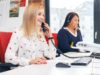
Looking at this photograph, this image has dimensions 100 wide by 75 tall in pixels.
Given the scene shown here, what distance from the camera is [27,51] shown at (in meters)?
2.02

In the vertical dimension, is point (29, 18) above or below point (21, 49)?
above

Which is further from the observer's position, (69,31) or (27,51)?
(69,31)

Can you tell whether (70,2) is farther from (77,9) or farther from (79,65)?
(79,65)

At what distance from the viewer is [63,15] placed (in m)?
4.10

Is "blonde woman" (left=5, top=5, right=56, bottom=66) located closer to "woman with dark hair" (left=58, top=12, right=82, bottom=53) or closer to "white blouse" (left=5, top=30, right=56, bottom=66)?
"white blouse" (left=5, top=30, right=56, bottom=66)

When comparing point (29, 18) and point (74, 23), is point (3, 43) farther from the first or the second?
point (74, 23)

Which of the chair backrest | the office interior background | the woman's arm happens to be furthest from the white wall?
the woman's arm

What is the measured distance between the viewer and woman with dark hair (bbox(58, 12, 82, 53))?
283 cm

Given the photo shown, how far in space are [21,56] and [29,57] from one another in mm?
76

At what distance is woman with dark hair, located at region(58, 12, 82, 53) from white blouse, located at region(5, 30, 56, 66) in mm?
697

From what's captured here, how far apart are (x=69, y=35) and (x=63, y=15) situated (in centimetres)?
123

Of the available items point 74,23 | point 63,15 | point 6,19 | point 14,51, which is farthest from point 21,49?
point 63,15

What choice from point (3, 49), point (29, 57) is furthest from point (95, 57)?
point (3, 49)

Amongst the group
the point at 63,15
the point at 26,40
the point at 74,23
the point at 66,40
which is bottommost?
the point at 66,40
